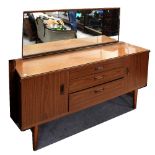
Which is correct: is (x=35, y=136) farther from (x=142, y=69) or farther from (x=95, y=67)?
(x=142, y=69)

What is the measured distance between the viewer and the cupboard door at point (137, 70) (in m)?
2.88

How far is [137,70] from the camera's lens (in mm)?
2961

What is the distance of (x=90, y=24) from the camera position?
2807 millimetres

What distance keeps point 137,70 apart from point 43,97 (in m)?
1.10

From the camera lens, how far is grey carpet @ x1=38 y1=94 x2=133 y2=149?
2617mm

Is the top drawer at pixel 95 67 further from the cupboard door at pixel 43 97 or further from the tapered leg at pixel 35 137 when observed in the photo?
the tapered leg at pixel 35 137

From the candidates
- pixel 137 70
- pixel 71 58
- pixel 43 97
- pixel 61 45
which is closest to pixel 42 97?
pixel 43 97

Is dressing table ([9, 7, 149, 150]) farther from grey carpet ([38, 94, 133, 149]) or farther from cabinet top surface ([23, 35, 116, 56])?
grey carpet ([38, 94, 133, 149])

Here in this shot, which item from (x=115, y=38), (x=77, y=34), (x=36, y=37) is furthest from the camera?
(x=115, y=38)

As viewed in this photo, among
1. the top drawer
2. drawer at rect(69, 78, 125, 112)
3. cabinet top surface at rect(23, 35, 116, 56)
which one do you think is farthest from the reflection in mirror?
drawer at rect(69, 78, 125, 112)

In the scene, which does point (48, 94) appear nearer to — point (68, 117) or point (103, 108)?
point (68, 117)

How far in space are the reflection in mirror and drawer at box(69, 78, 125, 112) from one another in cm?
44

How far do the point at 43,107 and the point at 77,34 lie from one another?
81cm

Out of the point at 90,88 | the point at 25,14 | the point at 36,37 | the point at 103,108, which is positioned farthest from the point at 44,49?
the point at 103,108
